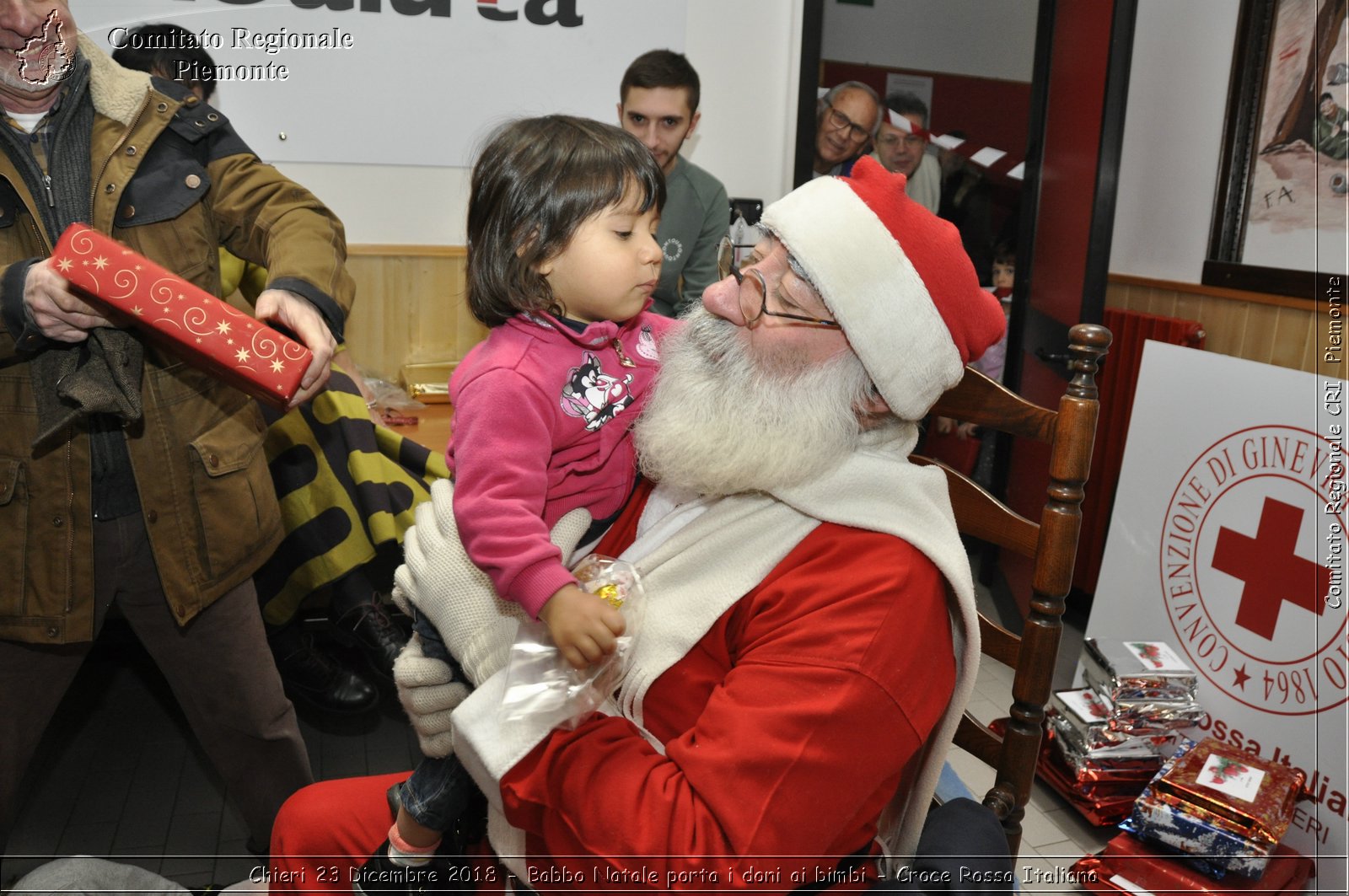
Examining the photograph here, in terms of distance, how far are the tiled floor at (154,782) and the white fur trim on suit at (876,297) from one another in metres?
1.78

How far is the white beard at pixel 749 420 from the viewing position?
3.97ft

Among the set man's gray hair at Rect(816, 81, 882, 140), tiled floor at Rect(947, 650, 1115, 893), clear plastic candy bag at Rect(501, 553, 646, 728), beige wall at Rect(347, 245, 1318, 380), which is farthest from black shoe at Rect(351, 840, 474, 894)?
man's gray hair at Rect(816, 81, 882, 140)

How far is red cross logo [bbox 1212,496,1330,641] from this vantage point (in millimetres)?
2365

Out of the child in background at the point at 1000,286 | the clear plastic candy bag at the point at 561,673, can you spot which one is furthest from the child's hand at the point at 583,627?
the child in background at the point at 1000,286

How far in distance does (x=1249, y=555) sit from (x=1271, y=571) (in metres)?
0.08

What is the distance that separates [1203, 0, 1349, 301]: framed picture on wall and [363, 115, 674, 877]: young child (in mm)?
2429

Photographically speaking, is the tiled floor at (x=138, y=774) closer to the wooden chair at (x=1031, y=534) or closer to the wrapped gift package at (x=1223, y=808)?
the wooden chair at (x=1031, y=534)

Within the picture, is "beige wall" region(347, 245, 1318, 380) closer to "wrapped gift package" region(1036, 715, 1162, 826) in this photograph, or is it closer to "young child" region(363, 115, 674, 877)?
"wrapped gift package" region(1036, 715, 1162, 826)

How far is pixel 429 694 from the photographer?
1283mm

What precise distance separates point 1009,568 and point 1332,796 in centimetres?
162

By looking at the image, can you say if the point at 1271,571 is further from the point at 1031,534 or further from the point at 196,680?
the point at 196,680

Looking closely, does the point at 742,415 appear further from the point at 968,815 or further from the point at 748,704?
the point at 968,815

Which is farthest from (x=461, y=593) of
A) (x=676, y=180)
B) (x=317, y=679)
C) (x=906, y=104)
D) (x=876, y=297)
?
(x=906, y=104)

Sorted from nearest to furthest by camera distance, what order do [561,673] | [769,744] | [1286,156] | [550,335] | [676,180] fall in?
[769,744]
[561,673]
[550,335]
[1286,156]
[676,180]
